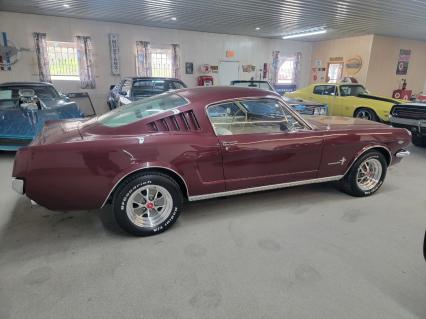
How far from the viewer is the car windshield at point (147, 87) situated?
7387 millimetres

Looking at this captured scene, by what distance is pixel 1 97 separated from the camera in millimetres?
5312

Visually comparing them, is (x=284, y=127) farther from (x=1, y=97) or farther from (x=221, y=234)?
(x=1, y=97)

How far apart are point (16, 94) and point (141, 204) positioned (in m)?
4.55

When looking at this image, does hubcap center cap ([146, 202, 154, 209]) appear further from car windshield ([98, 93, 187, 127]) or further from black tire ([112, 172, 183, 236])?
car windshield ([98, 93, 187, 127])

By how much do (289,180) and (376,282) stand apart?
133 centimetres

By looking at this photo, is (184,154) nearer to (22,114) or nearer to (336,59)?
(22,114)

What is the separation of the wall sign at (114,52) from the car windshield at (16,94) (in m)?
4.34

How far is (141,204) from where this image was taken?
2.64 metres

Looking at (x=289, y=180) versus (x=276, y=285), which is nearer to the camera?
(x=276, y=285)

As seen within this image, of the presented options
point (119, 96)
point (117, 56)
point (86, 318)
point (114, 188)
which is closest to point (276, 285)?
point (86, 318)

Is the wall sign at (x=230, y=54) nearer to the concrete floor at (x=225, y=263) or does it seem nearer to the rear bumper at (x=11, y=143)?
the rear bumper at (x=11, y=143)

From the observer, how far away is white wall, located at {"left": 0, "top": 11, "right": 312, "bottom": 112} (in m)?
8.81

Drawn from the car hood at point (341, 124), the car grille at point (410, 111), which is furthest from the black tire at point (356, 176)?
the car grille at point (410, 111)

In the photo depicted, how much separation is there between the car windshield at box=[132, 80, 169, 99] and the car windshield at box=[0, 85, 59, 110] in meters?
1.89
